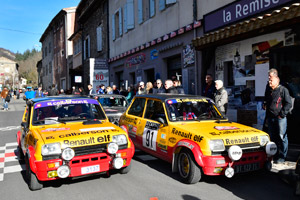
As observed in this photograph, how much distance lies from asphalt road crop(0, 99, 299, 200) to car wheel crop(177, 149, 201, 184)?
116 mm

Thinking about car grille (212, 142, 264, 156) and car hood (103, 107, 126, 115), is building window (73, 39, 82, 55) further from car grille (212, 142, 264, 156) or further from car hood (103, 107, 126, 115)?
car grille (212, 142, 264, 156)

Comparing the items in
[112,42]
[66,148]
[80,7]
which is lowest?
[66,148]

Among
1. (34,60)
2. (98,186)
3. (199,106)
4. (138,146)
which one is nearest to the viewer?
(98,186)

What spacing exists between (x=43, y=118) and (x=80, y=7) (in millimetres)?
30004

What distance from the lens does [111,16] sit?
20.9m

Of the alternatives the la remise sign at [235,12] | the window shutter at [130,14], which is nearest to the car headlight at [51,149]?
the la remise sign at [235,12]

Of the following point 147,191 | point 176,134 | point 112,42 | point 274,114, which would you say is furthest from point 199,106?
point 112,42

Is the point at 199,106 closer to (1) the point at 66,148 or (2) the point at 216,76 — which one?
(1) the point at 66,148

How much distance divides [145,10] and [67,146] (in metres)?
12.8

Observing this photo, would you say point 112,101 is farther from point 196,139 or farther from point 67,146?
point 196,139

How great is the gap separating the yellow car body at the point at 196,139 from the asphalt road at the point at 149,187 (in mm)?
278

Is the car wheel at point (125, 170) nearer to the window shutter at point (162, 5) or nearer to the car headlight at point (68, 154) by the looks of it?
the car headlight at point (68, 154)

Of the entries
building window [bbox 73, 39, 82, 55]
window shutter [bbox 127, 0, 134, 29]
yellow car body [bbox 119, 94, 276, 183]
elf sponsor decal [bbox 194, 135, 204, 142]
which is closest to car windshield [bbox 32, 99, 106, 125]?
yellow car body [bbox 119, 94, 276, 183]

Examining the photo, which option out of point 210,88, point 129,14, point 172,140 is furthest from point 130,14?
point 172,140
